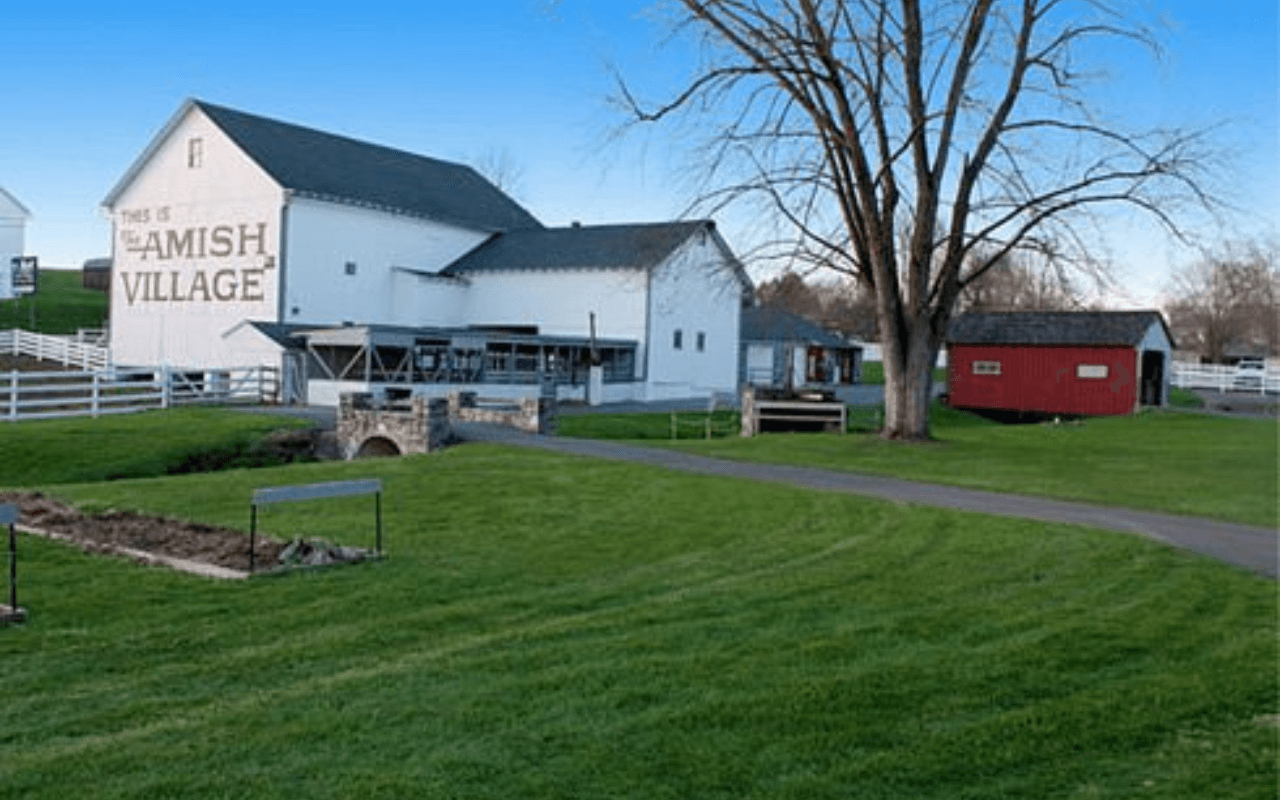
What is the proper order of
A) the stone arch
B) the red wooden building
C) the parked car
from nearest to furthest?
the stone arch < the red wooden building < the parked car

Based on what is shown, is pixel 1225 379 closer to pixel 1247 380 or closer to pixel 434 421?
pixel 1247 380

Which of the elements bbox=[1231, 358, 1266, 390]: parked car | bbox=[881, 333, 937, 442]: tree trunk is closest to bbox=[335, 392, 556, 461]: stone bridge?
bbox=[881, 333, 937, 442]: tree trunk

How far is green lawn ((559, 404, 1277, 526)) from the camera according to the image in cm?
1667

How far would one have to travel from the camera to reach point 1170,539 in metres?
12.2

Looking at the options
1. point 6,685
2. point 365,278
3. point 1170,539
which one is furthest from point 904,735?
point 365,278

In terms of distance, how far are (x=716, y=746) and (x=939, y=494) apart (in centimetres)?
1110

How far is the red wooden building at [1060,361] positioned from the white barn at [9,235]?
44.8 m

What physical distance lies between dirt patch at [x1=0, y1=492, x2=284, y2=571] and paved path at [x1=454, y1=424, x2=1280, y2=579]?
26.1ft

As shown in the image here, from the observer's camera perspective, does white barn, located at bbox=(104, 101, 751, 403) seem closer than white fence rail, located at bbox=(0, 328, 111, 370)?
Yes

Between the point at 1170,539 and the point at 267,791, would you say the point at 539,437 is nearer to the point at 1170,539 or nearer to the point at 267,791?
the point at 1170,539

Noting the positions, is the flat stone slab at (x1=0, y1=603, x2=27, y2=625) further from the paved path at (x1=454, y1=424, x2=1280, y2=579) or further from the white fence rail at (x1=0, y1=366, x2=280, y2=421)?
Result: the white fence rail at (x1=0, y1=366, x2=280, y2=421)

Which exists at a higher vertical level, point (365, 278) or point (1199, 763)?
point (365, 278)

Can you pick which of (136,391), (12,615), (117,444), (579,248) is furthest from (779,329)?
(12,615)

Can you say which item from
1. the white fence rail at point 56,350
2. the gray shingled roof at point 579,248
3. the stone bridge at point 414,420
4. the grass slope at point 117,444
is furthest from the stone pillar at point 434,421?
the white fence rail at point 56,350
